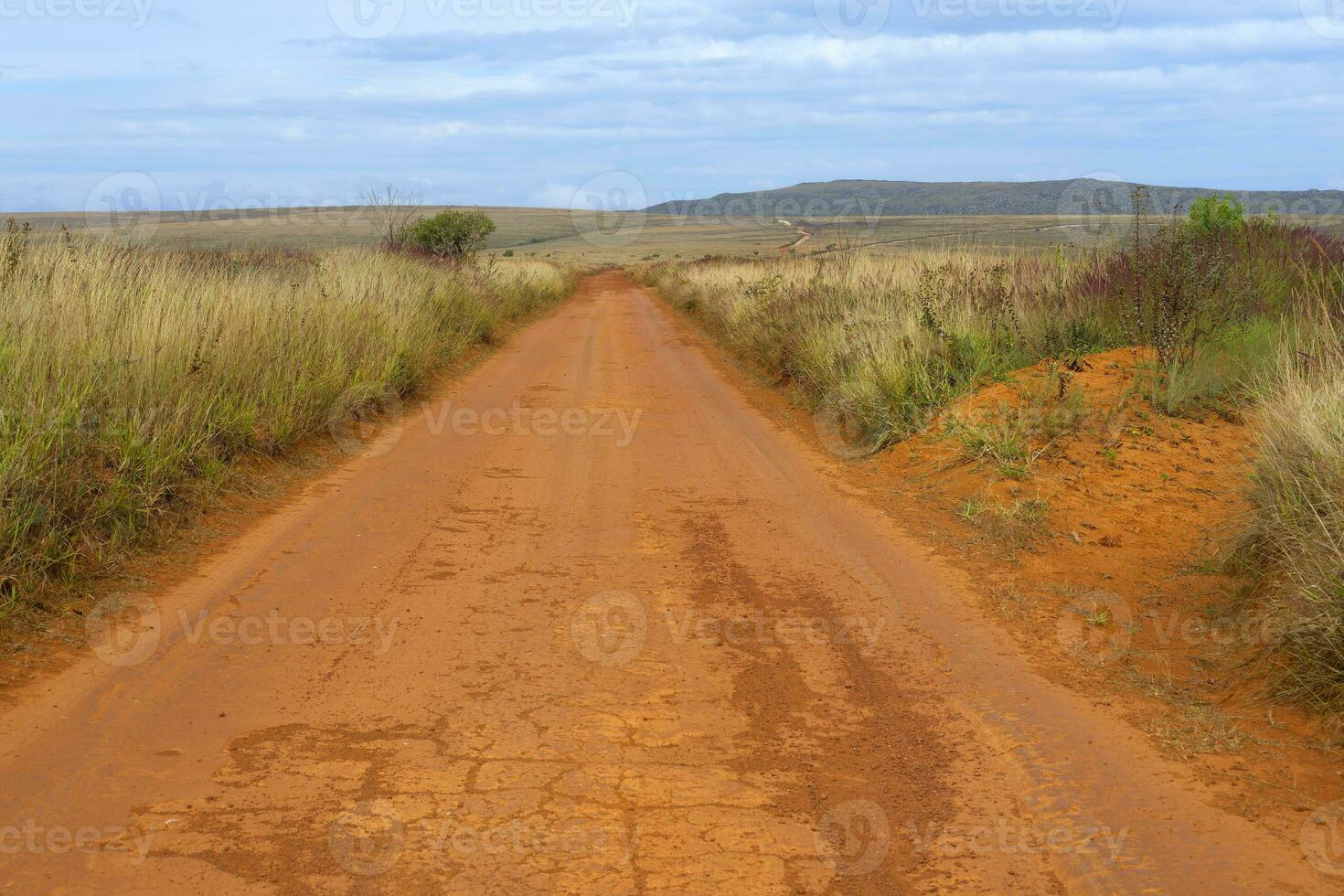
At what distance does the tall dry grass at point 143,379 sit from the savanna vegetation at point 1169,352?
205 inches

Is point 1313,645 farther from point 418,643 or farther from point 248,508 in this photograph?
point 248,508

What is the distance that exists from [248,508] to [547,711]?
13.0ft

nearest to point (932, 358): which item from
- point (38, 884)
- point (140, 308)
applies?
point (140, 308)

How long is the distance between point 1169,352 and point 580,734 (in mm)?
7515

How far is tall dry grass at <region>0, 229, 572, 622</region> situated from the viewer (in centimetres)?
576

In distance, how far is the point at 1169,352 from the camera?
9.77 meters

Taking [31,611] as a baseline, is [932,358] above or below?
above

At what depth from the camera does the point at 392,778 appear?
12.8ft

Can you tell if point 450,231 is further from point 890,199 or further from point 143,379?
point 890,199

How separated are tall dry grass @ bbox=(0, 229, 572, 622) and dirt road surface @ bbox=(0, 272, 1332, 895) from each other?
567mm

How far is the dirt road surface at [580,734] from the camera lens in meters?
3.40

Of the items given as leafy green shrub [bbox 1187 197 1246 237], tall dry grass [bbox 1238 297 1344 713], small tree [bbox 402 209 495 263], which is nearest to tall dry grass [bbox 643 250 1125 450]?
leafy green shrub [bbox 1187 197 1246 237]

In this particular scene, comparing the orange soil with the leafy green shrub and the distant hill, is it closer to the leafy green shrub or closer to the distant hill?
the leafy green shrub

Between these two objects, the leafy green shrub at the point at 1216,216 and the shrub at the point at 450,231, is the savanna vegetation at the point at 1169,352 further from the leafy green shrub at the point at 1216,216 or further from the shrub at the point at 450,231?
the shrub at the point at 450,231
